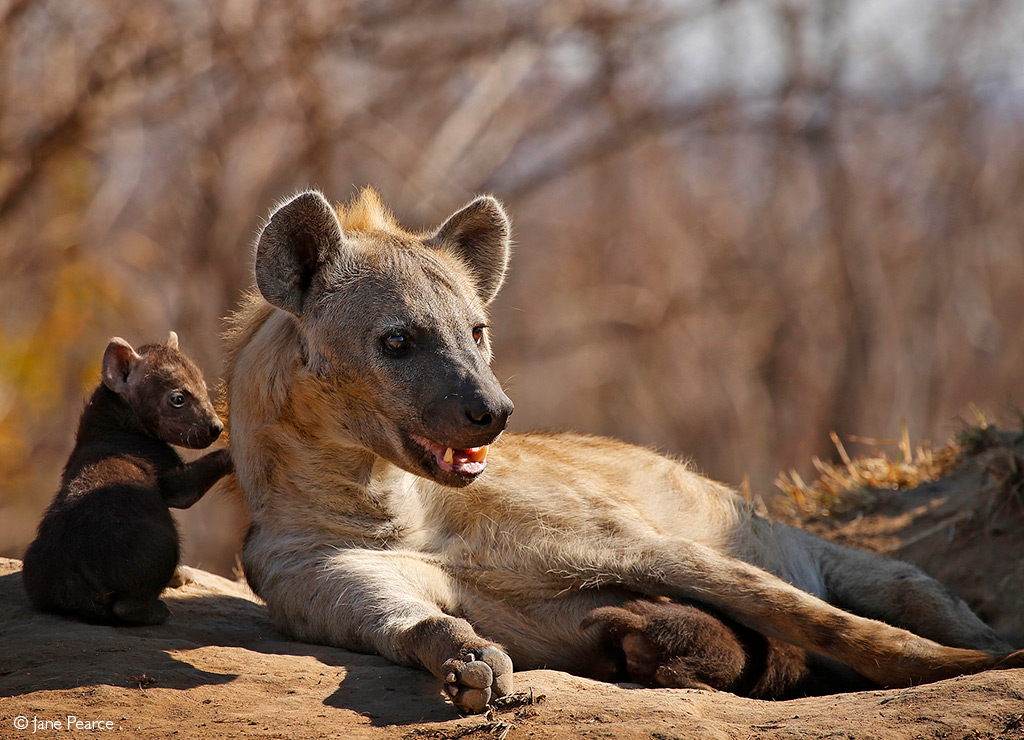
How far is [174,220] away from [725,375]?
7.16 metres

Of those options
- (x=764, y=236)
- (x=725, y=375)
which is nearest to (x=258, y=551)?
(x=725, y=375)

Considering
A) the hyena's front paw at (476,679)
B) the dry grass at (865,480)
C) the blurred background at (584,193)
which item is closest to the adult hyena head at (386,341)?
the hyena's front paw at (476,679)

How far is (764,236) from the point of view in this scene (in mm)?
14680

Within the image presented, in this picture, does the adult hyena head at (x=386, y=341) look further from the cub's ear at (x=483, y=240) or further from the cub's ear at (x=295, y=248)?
the cub's ear at (x=483, y=240)

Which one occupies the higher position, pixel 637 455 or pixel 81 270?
pixel 81 270

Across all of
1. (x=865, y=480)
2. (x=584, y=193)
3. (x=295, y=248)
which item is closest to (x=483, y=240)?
(x=295, y=248)

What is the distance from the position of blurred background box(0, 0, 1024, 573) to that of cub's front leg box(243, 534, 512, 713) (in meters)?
5.42

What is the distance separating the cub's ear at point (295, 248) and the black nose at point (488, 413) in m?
0.68

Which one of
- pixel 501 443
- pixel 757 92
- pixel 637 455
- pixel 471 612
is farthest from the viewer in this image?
pixel 757 92

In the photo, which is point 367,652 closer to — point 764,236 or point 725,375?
point 725,375

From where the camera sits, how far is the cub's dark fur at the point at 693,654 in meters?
2.79

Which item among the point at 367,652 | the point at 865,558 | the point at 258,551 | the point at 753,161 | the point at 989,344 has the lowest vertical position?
the point at 367,652

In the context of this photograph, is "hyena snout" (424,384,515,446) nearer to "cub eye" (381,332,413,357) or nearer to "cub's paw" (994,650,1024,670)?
"cub eye" (381,332,413,357)

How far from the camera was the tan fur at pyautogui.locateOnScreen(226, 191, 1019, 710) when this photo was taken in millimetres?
2812
